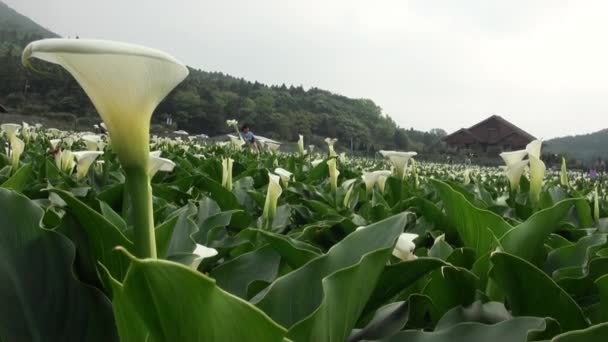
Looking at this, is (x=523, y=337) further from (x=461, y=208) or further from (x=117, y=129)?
(x=461, y=208)

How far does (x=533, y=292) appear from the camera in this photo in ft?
2.63

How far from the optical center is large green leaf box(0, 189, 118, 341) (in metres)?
0.65

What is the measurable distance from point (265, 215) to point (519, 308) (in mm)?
777

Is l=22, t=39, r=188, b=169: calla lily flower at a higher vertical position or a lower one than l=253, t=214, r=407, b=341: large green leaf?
higher

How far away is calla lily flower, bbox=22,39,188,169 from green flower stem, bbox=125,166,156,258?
0.5 inches

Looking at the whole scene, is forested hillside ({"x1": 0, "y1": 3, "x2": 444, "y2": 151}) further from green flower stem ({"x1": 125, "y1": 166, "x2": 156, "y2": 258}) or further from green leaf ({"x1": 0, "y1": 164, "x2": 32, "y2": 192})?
green flower stem ({"x1": 125, "y1": 166, "x2": 156, "y2": 258})

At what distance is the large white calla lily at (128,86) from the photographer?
51 centimetres

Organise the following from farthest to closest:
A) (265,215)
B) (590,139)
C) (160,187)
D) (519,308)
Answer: (590,139) < (160,187) < (265,215) < (519,308)

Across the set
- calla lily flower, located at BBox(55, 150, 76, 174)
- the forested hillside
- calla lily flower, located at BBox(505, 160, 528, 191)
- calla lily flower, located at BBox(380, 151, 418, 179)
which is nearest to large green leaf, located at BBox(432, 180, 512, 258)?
calla lily flower, located at BBox(505, 160, 528, 191)

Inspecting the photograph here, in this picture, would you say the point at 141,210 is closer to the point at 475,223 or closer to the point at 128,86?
the point at 128,86

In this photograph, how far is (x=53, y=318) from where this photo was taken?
0.67 metres

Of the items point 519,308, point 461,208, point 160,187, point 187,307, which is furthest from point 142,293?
point 160,187

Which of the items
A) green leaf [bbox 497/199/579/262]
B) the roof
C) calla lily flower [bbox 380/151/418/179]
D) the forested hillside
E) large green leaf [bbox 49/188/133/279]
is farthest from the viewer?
the roof

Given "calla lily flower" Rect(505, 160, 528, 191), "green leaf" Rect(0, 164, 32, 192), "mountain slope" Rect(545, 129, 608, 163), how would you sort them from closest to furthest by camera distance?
"green leaf" Rect(0, 164, 32, 192) → "calla lily flower" Rect(505, 160, 528, 191) → "mountain slope" Rect(545, 129, 608, 163)
